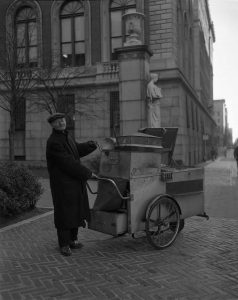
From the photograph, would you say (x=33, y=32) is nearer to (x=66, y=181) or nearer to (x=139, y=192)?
(x=66, y=181)

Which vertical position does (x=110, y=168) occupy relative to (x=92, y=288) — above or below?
above

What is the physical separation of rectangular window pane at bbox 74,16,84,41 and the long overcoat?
87.3ft

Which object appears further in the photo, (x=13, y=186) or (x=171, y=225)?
(x=13, y=186)

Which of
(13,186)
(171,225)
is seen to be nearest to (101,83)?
(13,186)

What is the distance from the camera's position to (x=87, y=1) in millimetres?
30500

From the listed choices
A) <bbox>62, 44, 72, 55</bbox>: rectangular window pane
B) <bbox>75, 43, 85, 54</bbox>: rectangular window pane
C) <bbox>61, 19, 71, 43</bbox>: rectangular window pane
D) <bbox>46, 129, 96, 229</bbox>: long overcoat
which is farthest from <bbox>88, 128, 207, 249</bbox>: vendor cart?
<bbox>61, 19, 71, 43</bbox>: rectangular window pane

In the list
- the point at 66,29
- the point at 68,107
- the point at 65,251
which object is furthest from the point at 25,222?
the point at 66,29

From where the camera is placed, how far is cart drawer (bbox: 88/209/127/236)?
575 centimetres

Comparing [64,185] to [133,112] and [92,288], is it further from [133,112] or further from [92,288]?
[133,112]

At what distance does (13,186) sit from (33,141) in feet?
73.9

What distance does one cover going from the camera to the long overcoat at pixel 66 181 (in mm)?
5695

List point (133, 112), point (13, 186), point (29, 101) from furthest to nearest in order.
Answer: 1. point (29, 101)
2. point (133, 112)
3. point (13, 186)

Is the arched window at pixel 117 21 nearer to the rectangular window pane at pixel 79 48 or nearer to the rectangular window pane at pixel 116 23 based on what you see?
the rectangular window pane at pixel 116 23

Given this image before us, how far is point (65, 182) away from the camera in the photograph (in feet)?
19.0
